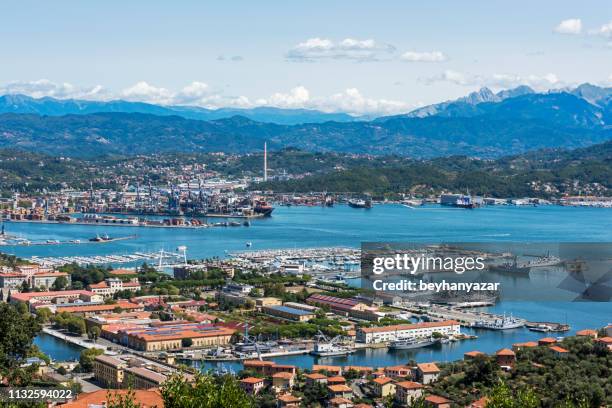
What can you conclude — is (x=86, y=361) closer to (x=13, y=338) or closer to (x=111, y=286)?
(x=13, y=338)

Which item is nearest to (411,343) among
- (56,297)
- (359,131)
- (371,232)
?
(56,297)

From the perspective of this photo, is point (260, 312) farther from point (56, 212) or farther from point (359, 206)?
point (359, 206)

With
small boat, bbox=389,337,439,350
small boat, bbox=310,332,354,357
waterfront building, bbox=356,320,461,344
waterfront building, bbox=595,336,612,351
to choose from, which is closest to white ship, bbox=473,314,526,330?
waterfront building, bbox=356,320,461,344

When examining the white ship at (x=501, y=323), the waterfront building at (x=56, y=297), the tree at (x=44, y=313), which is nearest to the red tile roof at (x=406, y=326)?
the white ship at (x=501, y=323)

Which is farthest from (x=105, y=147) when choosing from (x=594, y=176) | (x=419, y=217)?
(x=419, y=217)

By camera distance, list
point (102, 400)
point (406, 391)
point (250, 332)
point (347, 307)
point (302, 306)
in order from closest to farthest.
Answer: point (102, 400) → point (406, 391) → point (250, 332) → point (347, 307) → point (302, 306)

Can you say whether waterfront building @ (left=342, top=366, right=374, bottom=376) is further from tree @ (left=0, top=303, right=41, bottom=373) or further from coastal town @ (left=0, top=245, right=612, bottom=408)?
tree @ (left=0, top=303, right=41, bottom=373)
